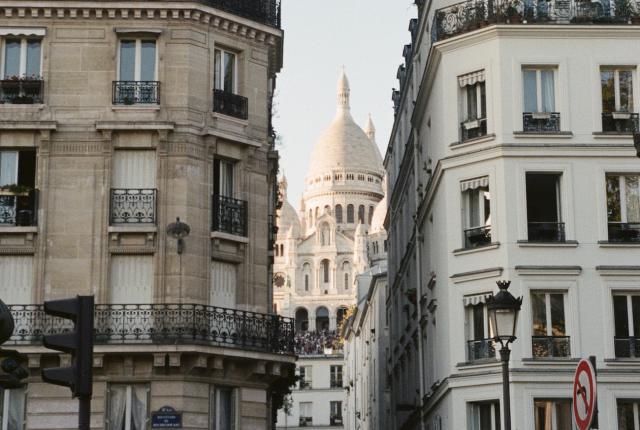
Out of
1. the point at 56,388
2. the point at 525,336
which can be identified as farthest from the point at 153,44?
the point at 525,336

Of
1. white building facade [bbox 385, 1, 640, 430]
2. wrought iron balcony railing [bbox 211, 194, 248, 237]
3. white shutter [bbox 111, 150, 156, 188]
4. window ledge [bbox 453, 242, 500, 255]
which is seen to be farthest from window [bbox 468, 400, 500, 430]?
white shutter [bbox 111, 150, 156, 188]

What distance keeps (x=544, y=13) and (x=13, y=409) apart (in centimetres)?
1732

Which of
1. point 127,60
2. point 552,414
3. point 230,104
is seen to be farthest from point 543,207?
point 127,60

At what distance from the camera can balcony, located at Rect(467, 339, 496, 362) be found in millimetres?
34594

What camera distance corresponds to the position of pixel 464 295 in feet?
117

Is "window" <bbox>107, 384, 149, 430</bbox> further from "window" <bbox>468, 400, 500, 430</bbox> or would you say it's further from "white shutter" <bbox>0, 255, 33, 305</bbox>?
"window" <bbox>468, 400, 500, 430</bbox>

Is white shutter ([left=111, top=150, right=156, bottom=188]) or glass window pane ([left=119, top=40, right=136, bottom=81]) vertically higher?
glass window pane ([left=119, top=40, right=136, bottom=81])

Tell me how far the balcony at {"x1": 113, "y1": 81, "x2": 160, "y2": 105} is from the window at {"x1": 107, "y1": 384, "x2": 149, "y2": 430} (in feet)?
23.6

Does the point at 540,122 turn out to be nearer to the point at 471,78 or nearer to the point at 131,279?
the point at 471,78

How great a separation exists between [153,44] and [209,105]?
2.13 m

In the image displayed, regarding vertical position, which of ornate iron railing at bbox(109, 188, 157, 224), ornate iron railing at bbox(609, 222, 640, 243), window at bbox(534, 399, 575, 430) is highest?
ornate iron railing at bbox(109, 188, 157, 224)

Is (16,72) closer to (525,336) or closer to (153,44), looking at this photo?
(153,44)

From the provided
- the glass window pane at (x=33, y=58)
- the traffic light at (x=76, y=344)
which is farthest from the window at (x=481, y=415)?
the traffic light at (x=76, y=344)

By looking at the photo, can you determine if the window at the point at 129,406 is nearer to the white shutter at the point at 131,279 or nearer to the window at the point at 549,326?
the white shutter at the point at 131,279
